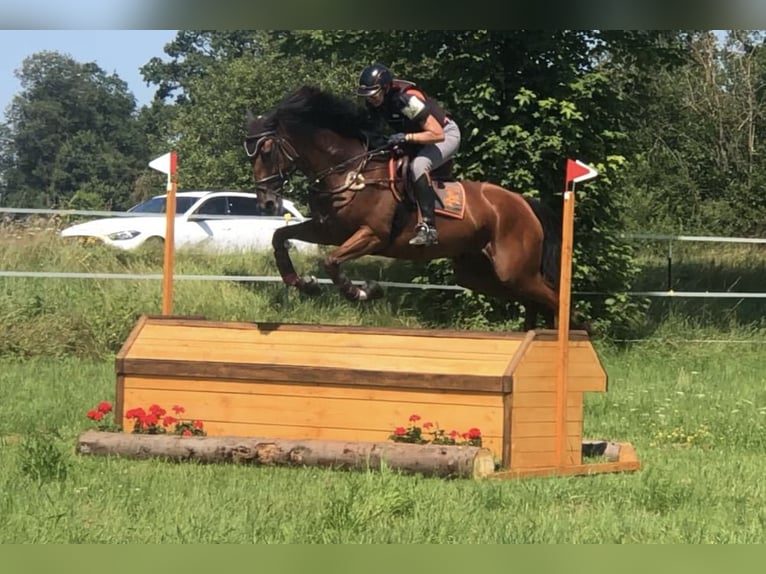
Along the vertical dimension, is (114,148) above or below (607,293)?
above

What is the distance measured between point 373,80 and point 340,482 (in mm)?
2487

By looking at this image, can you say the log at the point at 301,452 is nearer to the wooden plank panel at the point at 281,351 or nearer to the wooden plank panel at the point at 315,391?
the wooden plank panel at the point at 315,391

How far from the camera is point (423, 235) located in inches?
259

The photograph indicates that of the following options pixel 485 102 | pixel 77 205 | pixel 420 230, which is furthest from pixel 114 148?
pixel 420 230

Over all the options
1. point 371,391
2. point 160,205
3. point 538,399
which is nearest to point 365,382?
point 371,391

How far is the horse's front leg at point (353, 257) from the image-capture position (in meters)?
6.41

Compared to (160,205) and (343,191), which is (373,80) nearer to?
(343,191)

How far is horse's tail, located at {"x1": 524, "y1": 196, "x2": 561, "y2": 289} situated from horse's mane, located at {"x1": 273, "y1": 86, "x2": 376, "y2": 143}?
4.89 feet

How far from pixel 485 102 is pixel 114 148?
3224cm

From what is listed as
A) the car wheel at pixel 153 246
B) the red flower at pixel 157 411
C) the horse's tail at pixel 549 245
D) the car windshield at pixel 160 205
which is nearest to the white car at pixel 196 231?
the car wheel at pixel 153 246

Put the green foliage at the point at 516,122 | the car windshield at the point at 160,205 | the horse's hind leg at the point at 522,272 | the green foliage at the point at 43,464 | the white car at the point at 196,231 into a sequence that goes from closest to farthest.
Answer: the green foliage at the point at 43,464 < the horse's hind leg at the point at 522,272 < the green foliage at the point at 516,122 < the white car at the point at 196,231 < the car windshield at the point at 160,205

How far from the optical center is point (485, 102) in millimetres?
10758

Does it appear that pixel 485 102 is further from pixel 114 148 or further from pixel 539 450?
pixel 114 148

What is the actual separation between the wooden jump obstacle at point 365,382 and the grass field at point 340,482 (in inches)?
15.8
